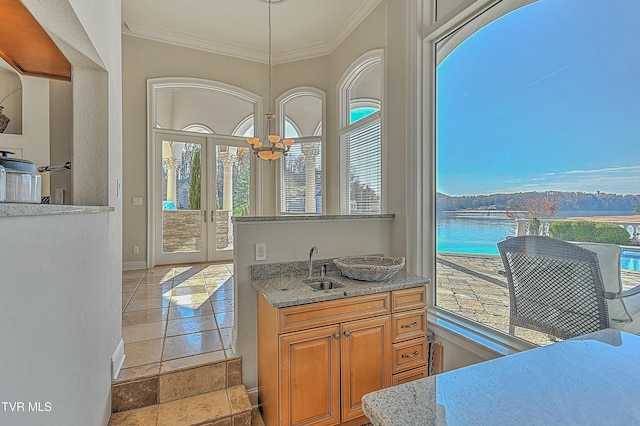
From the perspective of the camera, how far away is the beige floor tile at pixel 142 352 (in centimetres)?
220

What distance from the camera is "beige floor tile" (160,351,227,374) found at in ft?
7.01

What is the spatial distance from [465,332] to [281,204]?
164 inches

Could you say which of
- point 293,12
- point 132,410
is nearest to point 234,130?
point 293,12

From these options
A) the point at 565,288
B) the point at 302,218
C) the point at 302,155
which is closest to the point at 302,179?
the point at 302,155

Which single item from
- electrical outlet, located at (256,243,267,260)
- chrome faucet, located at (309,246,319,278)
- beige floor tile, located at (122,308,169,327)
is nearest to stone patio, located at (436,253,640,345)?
chrome faucet, located at (309,246,319,278)

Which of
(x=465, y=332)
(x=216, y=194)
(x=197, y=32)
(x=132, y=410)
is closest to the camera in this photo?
(x=132, y=410)

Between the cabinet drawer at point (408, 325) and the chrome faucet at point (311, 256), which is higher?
the chrome faucet at point (311, 256)

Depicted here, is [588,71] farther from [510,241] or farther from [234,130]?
[234,130]

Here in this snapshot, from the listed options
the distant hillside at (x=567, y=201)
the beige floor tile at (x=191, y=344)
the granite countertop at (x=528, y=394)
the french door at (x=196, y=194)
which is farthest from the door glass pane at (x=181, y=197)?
the granite countertop at (x=528, y=394)

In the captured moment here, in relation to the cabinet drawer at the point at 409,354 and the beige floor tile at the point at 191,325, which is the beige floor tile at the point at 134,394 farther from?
the cabinet drawer at the point at 409,354

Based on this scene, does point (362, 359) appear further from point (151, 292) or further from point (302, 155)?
point (302, 155)

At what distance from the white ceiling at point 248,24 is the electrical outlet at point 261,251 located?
3.58 m

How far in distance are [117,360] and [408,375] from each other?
1985 millimetres

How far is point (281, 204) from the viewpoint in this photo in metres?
5.91
